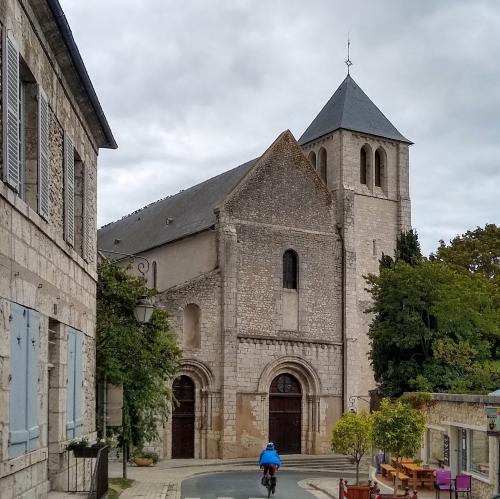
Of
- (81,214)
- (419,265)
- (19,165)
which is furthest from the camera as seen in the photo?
(419,265)

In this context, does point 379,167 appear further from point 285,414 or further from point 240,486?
point 240,486

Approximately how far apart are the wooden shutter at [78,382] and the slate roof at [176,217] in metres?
22.3

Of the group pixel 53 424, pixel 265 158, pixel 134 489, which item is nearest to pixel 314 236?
pixel 265 158

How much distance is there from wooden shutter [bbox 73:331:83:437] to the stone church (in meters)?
20.0

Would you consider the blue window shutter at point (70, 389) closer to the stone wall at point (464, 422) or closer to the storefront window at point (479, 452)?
the stone wall at point (464, 422)

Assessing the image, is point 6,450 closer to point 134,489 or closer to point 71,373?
point 71,373

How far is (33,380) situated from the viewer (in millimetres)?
10109

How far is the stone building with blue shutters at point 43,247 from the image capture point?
9.05m

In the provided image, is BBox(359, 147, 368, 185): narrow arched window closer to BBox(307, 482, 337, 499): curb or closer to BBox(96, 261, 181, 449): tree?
BBox(307, 482, 337, 499): curb

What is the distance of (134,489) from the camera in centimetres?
2252

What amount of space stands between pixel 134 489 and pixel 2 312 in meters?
14.9

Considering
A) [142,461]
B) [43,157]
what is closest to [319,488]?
[142,461]

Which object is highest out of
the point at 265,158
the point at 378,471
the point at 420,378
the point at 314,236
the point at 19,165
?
the point at 265,158

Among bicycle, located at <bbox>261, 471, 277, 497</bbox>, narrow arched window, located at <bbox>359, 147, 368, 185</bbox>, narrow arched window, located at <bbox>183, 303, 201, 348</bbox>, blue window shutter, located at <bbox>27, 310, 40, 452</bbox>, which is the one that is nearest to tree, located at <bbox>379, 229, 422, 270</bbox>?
narrow arched window, located at <bbox>183, 303, 201, 348</bbox>
